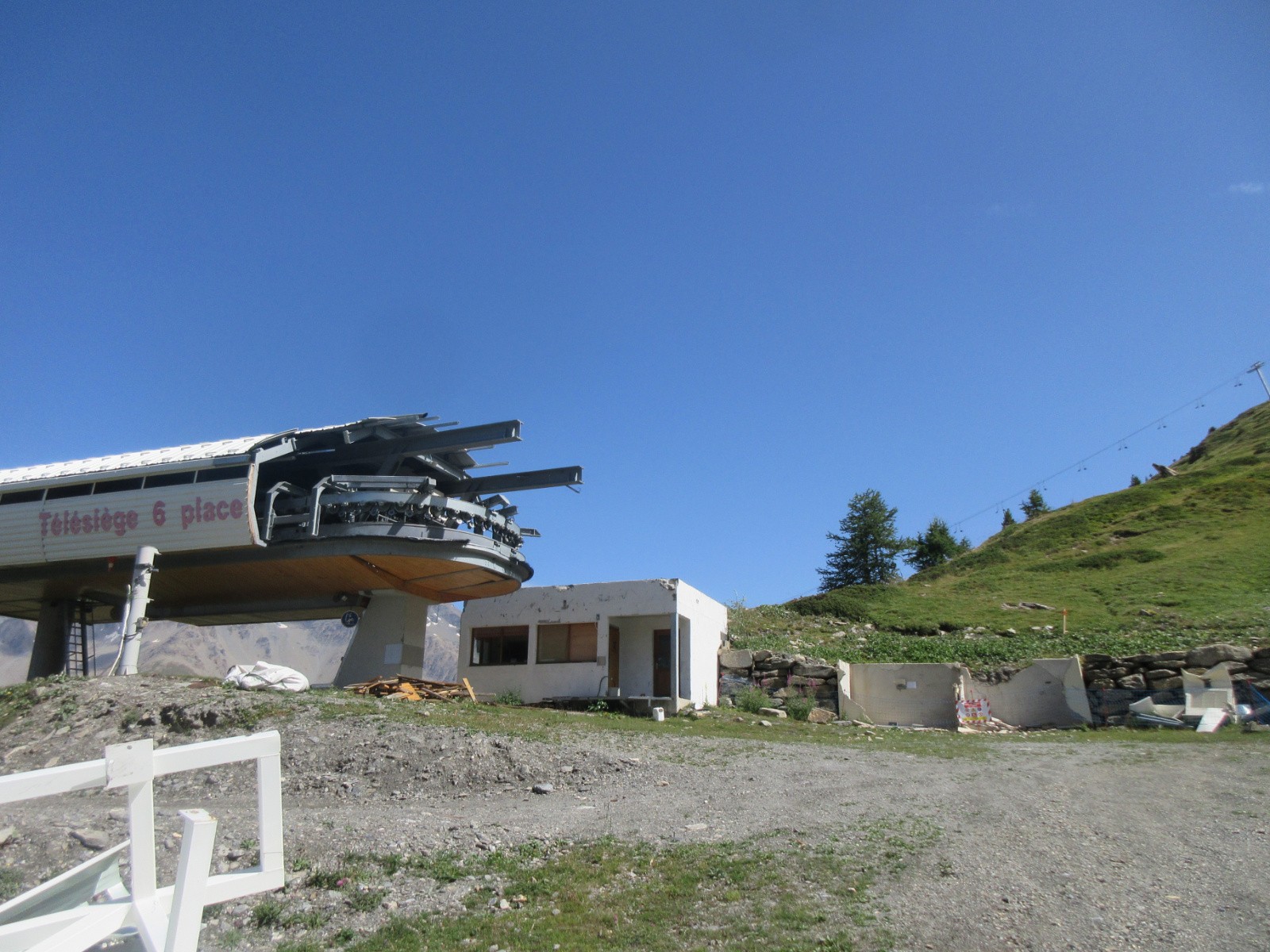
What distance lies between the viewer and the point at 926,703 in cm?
2402

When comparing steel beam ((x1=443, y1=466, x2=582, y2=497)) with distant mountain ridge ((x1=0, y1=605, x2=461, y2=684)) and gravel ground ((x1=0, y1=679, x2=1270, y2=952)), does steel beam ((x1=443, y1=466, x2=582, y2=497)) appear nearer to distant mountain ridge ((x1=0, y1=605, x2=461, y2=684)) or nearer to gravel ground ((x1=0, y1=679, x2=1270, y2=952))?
gravel ground ((x1=0, y1=679, x2=1270, y2=952))

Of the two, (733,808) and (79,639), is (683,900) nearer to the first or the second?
(733,808)

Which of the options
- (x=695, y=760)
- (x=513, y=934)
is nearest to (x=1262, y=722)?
(x=695, y=760)

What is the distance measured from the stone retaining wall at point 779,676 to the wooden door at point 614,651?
3619 millimetres

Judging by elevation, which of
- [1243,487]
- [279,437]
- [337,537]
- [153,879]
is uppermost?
[1243,487]

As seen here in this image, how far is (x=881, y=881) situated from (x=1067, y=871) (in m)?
1.68

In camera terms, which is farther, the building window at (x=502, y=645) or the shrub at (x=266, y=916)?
the building window at (x=502, y=645)

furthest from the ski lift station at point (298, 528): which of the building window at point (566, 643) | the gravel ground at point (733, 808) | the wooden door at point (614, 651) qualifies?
the gravel ground at point (733, 808)

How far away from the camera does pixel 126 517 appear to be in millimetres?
23969

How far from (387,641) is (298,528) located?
4.64 m

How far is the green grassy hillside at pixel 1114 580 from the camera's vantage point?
1171 inches

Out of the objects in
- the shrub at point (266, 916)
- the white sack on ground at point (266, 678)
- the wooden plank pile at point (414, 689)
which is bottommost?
the shrub at point (266, 916)

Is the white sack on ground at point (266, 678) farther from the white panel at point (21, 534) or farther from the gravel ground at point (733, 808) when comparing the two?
the white panel at point (21, 534)

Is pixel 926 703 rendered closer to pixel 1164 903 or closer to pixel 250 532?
pixel 1164 903
